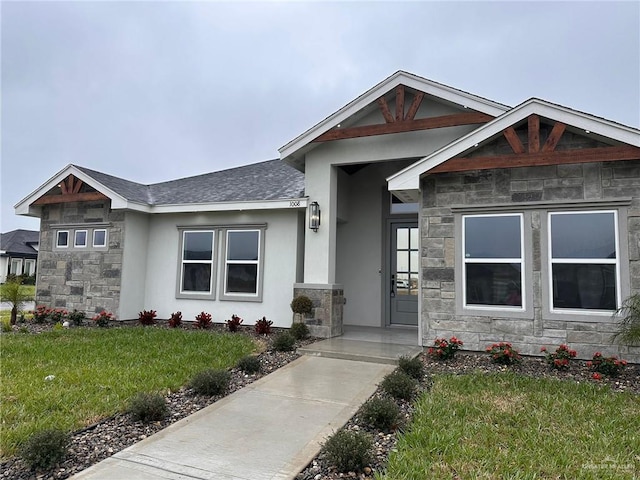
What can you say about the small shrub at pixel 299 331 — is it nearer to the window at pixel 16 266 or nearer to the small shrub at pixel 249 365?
the small shrub at pixel 249 365

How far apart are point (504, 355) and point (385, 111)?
4871 millimetres

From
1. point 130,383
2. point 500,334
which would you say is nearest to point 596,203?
point 500,334

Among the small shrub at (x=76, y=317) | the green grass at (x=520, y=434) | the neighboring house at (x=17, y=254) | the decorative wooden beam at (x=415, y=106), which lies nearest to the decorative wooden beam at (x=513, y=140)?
the decorative wooden beam at (x=415, y=106)

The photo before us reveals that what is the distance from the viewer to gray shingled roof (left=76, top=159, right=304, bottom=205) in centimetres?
993

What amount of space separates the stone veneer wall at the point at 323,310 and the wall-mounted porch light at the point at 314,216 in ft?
4.17

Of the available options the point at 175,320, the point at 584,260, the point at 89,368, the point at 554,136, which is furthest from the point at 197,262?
the point at 584,260

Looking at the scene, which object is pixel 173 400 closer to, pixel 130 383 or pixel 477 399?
pixel 130 383

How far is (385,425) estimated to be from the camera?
3748 mm

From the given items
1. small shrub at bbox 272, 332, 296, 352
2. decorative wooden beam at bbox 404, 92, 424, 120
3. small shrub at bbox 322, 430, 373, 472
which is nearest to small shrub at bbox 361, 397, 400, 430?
small shrub at bbox 322, 430, 373, 472

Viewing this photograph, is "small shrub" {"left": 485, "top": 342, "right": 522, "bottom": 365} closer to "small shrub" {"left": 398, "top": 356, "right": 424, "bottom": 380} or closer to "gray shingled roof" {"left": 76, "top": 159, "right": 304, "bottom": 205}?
"small shrub" {"left": 398, "top": 356, "right": 424, "bottom": 380}

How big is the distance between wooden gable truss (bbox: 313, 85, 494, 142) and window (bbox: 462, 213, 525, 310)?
73.7 inches

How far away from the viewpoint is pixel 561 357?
19.2ft

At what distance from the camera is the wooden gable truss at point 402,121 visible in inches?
292

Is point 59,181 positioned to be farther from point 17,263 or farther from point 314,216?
point 17,263
